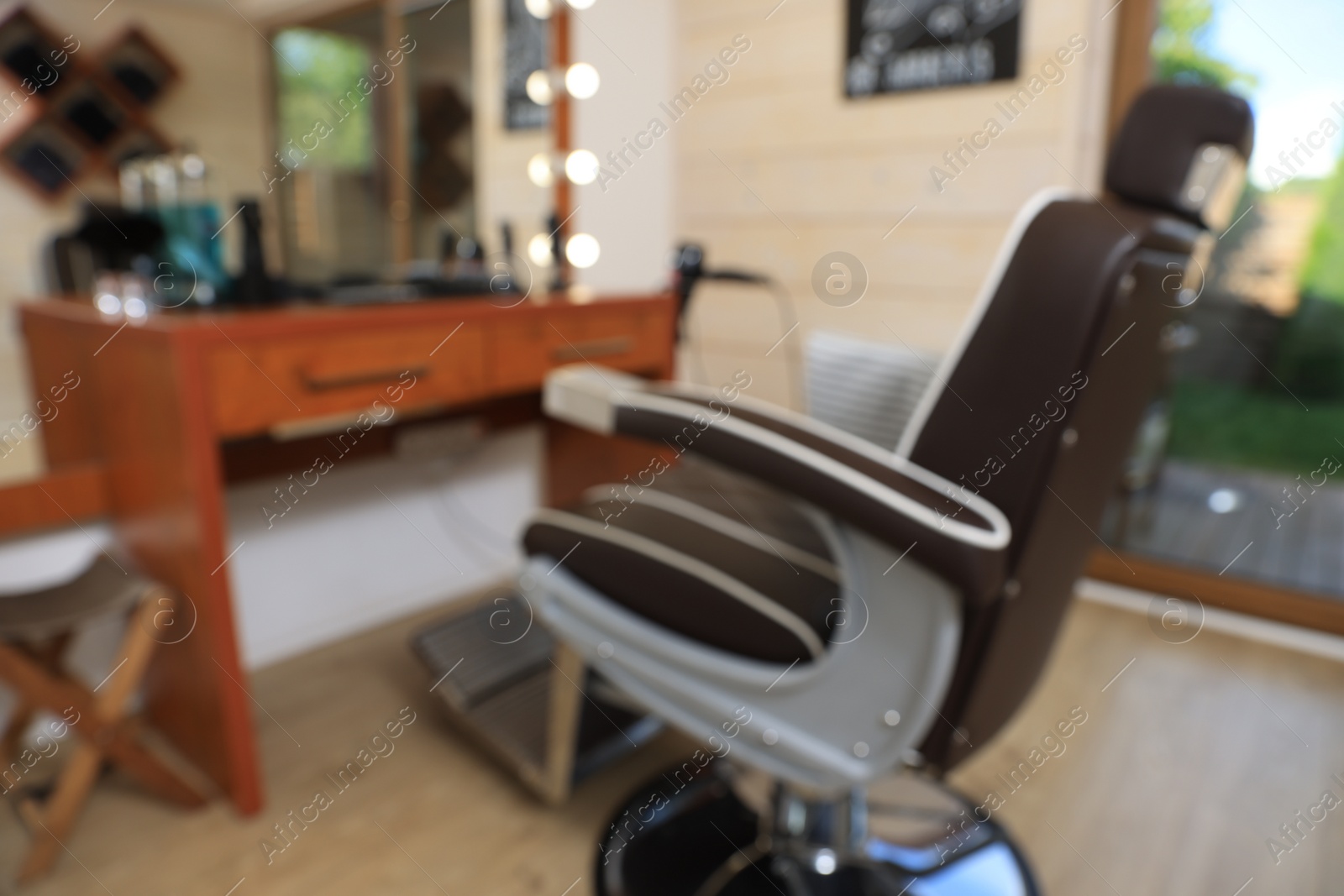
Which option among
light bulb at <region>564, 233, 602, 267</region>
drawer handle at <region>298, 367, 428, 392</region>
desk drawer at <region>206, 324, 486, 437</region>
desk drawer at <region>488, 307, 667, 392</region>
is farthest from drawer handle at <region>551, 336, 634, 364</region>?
light bulb at <region>564, 233, 602, 267</region>

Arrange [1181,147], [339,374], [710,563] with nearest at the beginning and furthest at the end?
[1181,147]
[710,563]
[339,374]

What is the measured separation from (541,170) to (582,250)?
26cm

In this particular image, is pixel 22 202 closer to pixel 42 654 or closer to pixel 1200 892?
pixel 42 654

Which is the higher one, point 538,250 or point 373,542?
point 538,250

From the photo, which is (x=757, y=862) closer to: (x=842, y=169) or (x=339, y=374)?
(x=339, y=374)

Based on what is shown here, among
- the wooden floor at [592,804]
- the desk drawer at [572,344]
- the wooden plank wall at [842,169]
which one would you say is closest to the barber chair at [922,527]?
the wooden floor at [592,804]

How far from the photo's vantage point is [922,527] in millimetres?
748

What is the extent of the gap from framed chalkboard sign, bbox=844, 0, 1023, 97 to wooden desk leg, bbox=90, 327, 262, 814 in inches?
77.3

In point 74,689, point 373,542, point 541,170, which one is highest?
point 541,170

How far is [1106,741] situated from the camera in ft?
5.49

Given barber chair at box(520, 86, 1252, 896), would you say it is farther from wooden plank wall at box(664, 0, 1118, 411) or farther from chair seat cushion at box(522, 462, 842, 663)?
wooden plank wall at box(664, 0, 1118, 411)

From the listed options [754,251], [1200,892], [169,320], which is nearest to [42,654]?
[169,320]

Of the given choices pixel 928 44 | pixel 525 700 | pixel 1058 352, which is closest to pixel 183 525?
pixel 525 700

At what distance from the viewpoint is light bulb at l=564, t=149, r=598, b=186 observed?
2.39m
